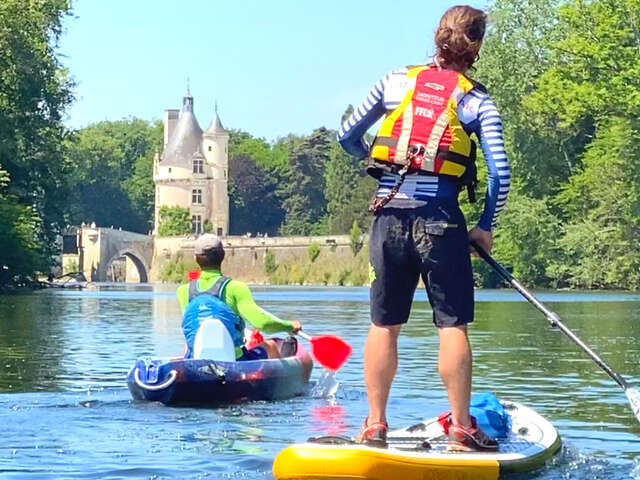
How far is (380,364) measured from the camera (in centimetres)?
698

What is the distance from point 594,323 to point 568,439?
1747 cm

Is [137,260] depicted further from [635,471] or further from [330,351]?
[635,471]

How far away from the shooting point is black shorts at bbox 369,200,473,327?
6840 millimetres

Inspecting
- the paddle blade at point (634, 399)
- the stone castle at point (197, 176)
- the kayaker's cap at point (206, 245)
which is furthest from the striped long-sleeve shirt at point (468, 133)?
the stone castle at point (197, 176)

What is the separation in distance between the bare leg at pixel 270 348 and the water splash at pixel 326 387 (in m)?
0.42

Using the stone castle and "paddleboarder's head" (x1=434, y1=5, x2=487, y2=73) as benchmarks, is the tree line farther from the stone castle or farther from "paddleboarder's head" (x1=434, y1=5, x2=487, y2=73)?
the stone castle

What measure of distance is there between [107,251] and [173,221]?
12.4 m

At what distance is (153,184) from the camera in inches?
5886

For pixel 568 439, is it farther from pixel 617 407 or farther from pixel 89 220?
pixel 89 220

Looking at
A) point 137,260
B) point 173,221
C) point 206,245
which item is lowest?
point 206,245

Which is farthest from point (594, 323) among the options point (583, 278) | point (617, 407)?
point (583, 278)

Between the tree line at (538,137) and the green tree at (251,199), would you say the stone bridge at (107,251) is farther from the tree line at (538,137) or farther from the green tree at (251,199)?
the tree line at (538,137)

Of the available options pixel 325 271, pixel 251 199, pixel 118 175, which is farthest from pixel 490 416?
pixel 118 175

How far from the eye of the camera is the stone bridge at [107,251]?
12600 cm
